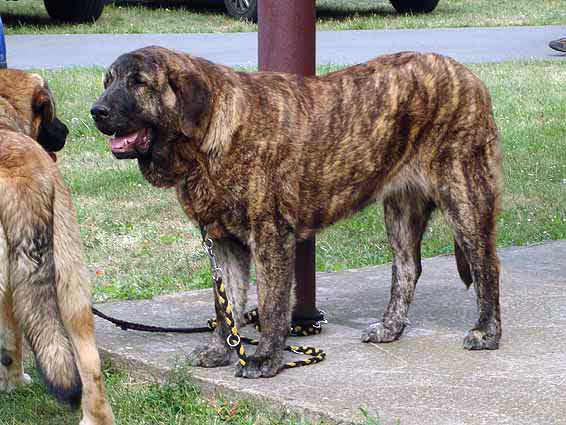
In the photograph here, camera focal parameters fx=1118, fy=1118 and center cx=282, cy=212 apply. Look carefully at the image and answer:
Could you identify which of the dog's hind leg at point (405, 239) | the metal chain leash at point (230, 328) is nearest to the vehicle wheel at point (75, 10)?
the metal chain leash at point (230, 328)

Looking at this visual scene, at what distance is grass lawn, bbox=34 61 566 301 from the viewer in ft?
24.5

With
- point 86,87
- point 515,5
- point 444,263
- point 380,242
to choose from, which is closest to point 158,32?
point 86,87

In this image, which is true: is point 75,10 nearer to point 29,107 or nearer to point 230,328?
point 29,107

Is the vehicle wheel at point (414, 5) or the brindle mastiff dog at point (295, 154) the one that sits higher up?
the brindle mastiff dog at point (295, 154)

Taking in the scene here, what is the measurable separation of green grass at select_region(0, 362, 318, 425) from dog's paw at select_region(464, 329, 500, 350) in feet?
3.78

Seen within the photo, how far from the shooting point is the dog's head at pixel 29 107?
511 cm

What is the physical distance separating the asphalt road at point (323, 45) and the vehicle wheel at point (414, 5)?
104 inches

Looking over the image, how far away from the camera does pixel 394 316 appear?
18.3ft

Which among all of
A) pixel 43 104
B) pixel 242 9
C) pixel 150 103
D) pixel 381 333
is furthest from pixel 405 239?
pixel 242 9

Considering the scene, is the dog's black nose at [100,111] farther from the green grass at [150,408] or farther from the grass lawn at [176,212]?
the grass lawn at [176,212]

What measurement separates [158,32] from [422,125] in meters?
13.1

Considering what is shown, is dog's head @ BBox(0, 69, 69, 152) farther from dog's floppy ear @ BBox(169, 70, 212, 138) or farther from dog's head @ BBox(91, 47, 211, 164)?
dog's floppy ear @ BBox(169, 70, 212, 138)

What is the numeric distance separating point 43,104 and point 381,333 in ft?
6.46

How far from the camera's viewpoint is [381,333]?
5.46m
